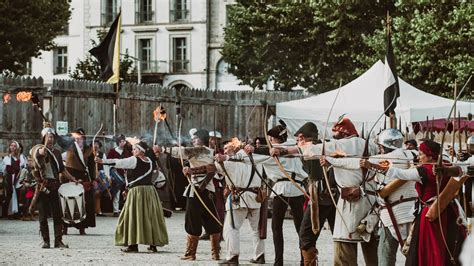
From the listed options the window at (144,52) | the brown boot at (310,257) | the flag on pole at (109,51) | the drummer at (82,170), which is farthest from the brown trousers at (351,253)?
the window at (144,52)

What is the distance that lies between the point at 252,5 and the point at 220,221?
84.2 feet

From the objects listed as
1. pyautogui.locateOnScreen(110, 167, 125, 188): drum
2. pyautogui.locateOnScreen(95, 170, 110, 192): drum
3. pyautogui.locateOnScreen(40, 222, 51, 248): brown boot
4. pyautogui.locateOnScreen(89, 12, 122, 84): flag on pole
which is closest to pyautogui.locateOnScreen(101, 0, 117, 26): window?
pyautogui.locateOnScreen(110, 167, 125, 188): drum

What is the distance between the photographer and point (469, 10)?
106 ft

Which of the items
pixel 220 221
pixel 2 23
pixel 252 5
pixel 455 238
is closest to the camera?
pixel 455 238

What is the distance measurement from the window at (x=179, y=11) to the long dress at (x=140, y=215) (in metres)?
57.3

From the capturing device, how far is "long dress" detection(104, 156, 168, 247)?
18500 mm

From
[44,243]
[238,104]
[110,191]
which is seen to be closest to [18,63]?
[238,104]

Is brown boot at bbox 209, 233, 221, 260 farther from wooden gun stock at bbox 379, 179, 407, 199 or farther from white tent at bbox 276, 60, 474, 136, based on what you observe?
white tent at bbox 276, 60, 474, 136

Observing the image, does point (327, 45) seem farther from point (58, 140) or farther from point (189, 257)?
point (189, 257)

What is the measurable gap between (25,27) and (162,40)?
36994 millimetres

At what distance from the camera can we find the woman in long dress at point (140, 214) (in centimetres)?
1848

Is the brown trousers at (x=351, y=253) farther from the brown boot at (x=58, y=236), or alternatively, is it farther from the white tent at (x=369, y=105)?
the white tent at (x=369, y=105)

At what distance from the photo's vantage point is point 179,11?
7575 cm

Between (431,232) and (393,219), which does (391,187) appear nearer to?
(393,219)
